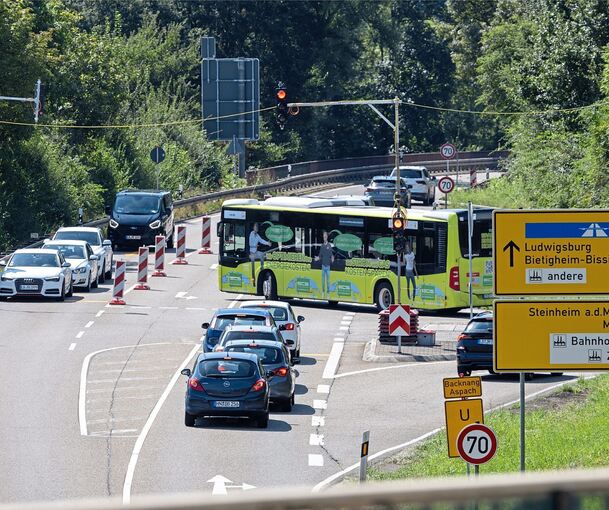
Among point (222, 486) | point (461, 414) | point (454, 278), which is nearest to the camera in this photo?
point (461, 414)

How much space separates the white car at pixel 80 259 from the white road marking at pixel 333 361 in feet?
32.8

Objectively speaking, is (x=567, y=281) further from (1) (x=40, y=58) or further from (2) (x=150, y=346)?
(1) (x=40, y=58)

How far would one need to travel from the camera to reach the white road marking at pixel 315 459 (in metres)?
21.0

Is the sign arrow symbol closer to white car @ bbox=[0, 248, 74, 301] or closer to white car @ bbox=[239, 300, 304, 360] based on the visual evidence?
white car @ bbox=[239, 300, 304, 360]

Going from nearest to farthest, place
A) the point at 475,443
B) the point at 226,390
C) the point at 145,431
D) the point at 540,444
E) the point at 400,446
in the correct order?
1. the point at 475,443
2. the point at 540,444
3. the point at 400,446
4. the point at 145,431
5. the point at 226,390

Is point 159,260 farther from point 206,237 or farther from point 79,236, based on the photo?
point 206,237

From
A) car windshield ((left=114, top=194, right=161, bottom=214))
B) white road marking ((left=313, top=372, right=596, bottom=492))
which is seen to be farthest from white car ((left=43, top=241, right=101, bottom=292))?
white road marking ((left=313, top=372, right=596, bottom=492))

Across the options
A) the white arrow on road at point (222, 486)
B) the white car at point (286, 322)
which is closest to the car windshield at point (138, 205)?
the white car at point (286, 322)

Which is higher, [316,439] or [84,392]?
[84,392]

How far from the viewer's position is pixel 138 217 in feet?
164

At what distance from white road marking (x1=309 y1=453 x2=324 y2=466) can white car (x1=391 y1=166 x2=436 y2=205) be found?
46265mm

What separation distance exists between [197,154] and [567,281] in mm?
60161

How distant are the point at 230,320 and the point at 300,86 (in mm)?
63606

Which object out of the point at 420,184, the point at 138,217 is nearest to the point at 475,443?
the point at 138,217
